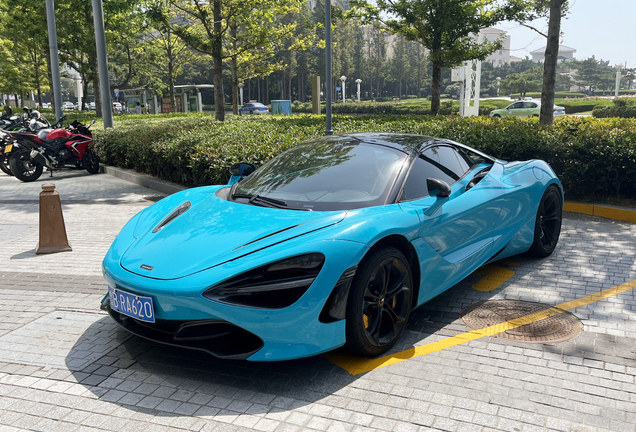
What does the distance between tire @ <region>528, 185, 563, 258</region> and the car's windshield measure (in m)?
1.98

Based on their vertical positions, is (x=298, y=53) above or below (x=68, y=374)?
above

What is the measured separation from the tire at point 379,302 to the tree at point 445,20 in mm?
14774

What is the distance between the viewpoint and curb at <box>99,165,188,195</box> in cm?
1030

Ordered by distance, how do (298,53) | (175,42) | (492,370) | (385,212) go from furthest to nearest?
(298,53) → (175,42) → (385,212) → (492,370)

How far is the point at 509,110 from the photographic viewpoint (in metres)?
33.4

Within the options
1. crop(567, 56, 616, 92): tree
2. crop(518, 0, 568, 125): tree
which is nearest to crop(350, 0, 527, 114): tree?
crop(518, 0, 568, 125): tree

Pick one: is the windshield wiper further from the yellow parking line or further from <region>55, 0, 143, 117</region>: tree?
<region>55, 0, 143, 117</region>: tree

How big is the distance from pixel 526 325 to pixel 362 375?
144 cm

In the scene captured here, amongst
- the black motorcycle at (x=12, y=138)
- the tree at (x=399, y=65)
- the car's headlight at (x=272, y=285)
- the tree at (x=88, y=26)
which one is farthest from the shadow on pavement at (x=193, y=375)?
the tree at (x=399, y=65)

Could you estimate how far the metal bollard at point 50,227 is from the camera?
20.6ft

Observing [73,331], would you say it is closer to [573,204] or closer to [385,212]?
[385,212]

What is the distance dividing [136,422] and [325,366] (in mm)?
1150

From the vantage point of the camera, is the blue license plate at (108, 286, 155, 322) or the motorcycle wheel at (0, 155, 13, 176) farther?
the motorcycle wheel at (0, 155, 13, 176)

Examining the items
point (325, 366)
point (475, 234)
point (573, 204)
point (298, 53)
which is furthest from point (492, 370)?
point (298, 53)
